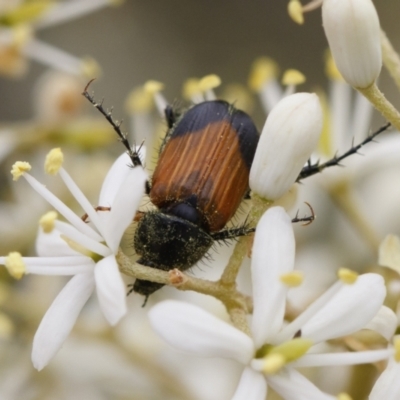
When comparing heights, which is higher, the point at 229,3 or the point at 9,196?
the point at 229,3

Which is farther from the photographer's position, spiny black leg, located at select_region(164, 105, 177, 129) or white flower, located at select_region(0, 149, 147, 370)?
spiny black leg, located at select_region(164, 105, 177, 129)

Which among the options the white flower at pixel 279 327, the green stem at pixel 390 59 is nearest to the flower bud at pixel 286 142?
the white flower at pixel 279 327

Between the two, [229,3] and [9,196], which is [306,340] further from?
[229,3]

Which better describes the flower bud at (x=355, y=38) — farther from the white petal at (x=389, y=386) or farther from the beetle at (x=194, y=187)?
the white petal at (x=389, y=386)

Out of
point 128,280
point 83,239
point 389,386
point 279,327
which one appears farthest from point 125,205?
point 128,280

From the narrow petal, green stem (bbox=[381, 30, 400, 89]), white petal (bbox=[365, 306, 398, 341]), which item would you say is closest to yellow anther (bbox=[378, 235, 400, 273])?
white petal (bbox=[365, 306, 398, 341])

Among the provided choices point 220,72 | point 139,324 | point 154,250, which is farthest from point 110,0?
point 220,72

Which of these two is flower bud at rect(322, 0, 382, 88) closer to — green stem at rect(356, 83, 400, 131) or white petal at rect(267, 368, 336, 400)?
green stem at rect(356, 83, 400, 131)
